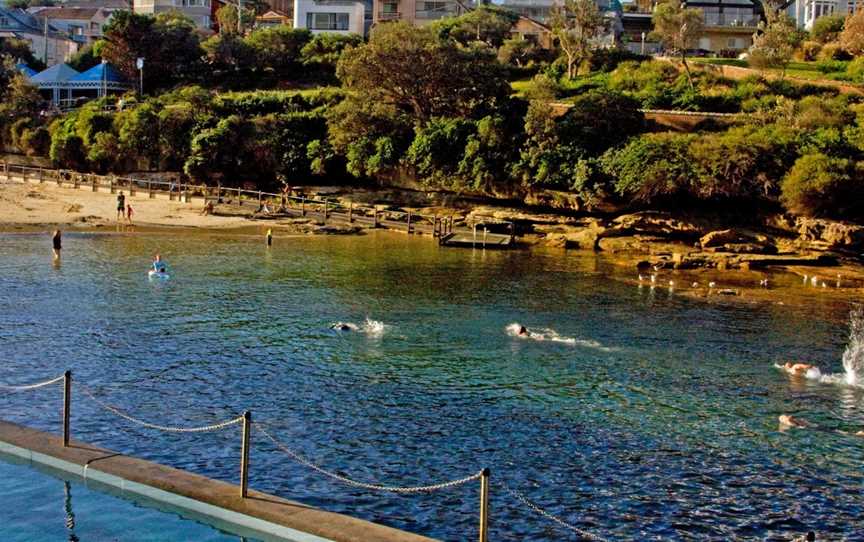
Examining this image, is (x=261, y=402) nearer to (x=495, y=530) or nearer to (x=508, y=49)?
(x=495, y=530)

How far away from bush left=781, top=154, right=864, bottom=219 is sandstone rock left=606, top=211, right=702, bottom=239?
616cm

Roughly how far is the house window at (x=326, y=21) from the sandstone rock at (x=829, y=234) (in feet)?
224

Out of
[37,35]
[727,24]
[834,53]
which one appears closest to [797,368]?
[834,53]

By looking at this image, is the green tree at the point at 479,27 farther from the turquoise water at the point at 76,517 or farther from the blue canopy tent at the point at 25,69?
the turquoise water at the point at 76,517

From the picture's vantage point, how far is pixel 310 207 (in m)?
69.9

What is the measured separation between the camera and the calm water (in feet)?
63.7

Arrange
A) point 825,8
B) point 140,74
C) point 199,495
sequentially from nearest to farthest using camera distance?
→ 1. point 199,495
2. point 140,74
3. point 825,8

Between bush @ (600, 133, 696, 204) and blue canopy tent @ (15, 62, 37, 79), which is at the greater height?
blue canopy tent @ (15, 62, 37, 79)

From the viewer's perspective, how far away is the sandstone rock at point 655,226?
6119 cm

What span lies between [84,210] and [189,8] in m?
82.1

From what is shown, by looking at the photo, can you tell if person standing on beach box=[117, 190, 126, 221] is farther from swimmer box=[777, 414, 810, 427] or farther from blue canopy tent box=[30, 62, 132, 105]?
swimmer box=[777, 414, 810, 427]

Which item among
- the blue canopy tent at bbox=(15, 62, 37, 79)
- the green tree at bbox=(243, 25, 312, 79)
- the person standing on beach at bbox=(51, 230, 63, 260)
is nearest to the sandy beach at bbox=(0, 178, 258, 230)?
the person standing on beach at bbox=(51, 230, 63, 260)

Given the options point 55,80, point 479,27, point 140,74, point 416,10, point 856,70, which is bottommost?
point 55,80

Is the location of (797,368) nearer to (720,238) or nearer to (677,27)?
(720,238)
